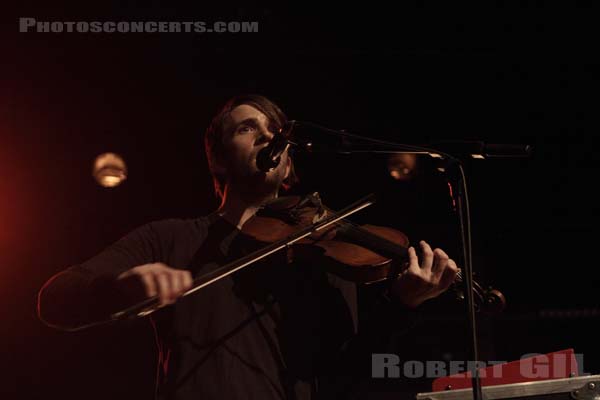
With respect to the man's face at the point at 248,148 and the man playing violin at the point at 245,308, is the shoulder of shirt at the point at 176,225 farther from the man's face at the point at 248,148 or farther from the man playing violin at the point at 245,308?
the man's face at the point at 248,148

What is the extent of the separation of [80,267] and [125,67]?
195 centimetres

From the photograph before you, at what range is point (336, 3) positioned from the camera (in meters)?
3.17

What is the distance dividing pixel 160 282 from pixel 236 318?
61 centimetres

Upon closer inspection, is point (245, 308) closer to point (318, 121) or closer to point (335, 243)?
point (335, 243)

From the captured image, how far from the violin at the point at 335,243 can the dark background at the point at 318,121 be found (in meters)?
1.18

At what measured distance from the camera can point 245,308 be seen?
1763 mm

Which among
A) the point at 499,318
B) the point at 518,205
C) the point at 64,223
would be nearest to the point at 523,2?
the point at 518,205

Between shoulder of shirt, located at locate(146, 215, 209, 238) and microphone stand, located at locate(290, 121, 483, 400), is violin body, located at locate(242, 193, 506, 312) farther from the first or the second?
microphone stand, located at locate(290, 121, 483, 400)

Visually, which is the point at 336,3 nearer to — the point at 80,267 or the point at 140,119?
the point at 140,119

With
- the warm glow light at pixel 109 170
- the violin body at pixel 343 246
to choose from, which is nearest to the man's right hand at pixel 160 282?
the violin body at pixel 343 246

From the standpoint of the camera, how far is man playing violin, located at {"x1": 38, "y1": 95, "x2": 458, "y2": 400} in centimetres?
163

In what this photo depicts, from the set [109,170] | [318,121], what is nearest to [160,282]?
[109,170]

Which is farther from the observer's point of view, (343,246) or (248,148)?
(248,148)

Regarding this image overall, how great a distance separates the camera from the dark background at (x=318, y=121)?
316 cm
